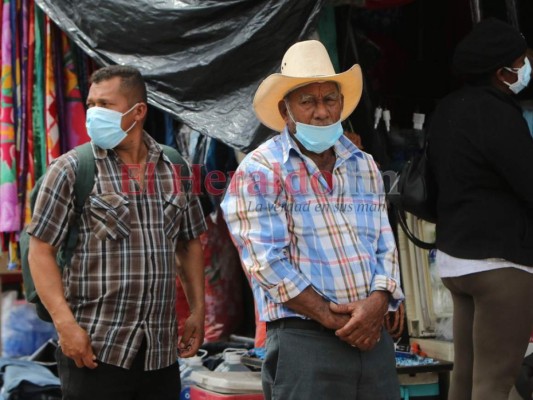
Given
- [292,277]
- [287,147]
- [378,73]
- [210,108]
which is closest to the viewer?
[292,277]

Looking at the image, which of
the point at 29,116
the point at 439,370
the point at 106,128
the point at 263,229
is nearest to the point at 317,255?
the point at 263,229

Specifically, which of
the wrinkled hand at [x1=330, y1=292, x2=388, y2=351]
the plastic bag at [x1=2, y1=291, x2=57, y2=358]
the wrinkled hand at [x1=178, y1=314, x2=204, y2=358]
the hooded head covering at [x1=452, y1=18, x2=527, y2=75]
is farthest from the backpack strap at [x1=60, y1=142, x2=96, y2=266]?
the plastic bag at [x1=2, y1=291, x2=57, y2=358]

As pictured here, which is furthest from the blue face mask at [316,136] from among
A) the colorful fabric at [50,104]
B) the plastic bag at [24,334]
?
the plastic bag at [24,334]

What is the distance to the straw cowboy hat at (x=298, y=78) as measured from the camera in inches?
127

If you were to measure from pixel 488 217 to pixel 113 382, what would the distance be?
5.37ft

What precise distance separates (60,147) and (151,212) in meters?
2.15

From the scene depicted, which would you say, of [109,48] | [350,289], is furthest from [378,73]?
[350,289]

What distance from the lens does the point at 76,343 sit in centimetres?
320

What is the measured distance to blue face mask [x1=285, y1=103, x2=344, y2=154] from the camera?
10.2ft

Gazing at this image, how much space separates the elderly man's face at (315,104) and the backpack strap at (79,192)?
0.79 meters

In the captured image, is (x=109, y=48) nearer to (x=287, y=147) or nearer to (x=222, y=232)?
(x=222, y=232)

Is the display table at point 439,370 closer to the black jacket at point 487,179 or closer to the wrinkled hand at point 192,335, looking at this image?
the black jacket at point 487,179

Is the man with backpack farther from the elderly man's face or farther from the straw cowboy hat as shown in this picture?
the elderly man's face

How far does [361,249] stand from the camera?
302 cm
